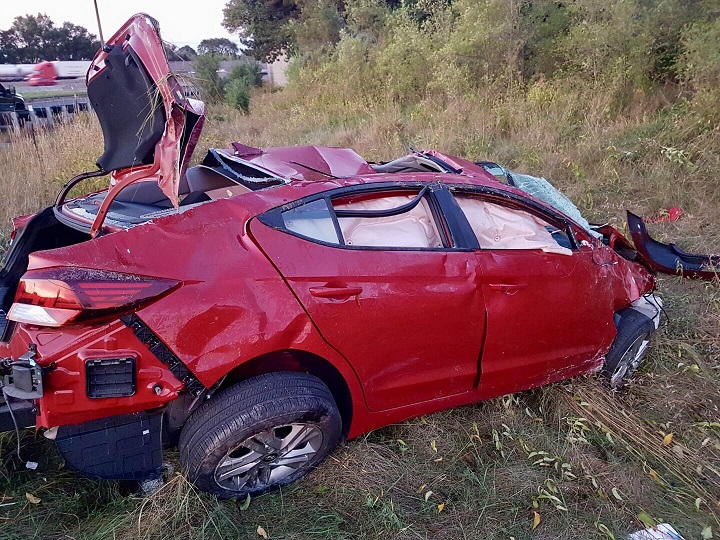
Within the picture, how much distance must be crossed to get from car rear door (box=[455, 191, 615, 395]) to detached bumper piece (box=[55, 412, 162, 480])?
164cm

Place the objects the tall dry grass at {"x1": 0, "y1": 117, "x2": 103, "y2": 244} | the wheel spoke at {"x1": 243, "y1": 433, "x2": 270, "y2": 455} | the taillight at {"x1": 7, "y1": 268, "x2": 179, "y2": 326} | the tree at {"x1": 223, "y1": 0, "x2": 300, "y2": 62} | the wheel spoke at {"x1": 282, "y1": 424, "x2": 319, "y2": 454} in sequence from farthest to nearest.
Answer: the tree at {"x1": 223, "y1": 0, "x2": 300, "y2": 62} < the tall dry grass at {"x1": 0, "y1": 117, "x2": 103, "y2": 244} < the wheel spoke at {"x1": 282, "y1": 424, "x2": 319, "y2": 454} < the wheel spoke at {"x1": 243, "y1": 433, "x2": 270, "y2": 455} < the taillight at {"x1": 7, "y1": 268, "x2": 179, "y2": 326}

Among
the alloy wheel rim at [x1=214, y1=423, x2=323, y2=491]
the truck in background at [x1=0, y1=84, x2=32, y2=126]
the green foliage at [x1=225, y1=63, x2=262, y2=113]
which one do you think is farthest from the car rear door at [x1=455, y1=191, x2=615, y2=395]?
the green foliage at [x1=225, y1=63, x2=262, y2=113]

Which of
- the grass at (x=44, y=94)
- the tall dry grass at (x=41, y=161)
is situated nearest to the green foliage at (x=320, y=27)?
the grass at (x=44, y=94)

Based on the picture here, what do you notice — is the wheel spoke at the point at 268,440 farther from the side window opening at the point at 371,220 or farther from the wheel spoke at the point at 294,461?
the side window opening at the point at 371,220

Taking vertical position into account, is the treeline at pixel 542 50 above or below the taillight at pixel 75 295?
above

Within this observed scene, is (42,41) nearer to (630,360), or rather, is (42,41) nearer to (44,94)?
(44,94)

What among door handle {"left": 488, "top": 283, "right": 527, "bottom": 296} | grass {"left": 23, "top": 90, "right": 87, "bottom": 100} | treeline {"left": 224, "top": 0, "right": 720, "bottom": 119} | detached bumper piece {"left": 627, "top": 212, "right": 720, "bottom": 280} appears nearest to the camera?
door handle {"left": 488, "top": 283, "right": 527, "bottom": 296}

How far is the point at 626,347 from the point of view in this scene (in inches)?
137

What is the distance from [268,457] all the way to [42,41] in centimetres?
4741

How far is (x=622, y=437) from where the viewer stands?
10.4 feet

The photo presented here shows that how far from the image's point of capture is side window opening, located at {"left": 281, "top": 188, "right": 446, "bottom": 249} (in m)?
2.43

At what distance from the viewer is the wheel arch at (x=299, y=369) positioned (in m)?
2.33

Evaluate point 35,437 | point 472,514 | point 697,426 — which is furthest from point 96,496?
point 697,426

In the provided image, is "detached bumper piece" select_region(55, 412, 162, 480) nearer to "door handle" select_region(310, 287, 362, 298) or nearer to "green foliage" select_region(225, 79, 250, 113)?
"door handle" select_region(310, 287, 362, 298)
